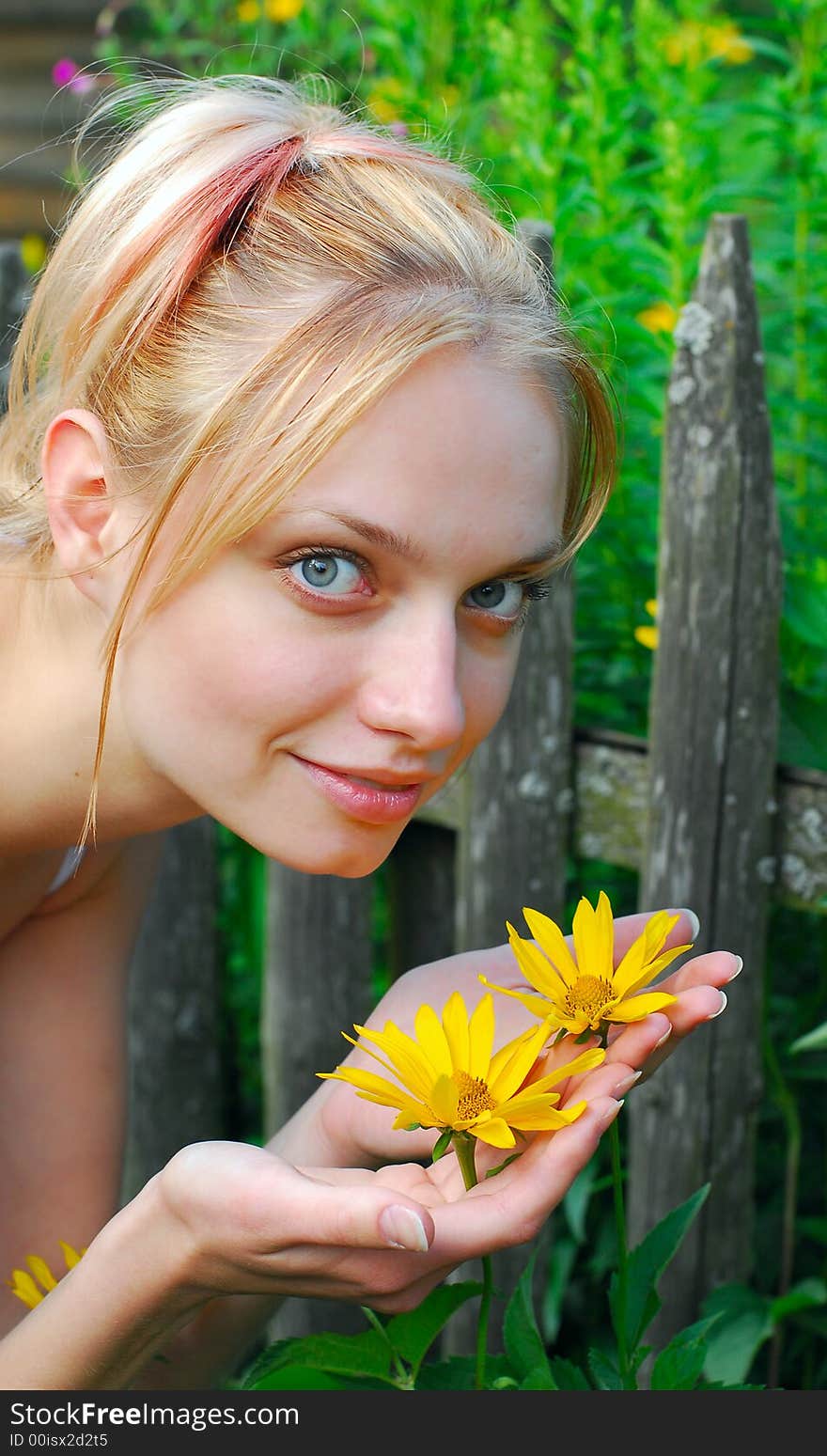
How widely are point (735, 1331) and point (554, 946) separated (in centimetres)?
98

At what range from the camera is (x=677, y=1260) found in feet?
6.07

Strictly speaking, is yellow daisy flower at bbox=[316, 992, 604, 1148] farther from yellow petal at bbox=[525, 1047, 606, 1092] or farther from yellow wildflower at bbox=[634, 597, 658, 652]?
yellow wildflower at bbox=[634, 597, 658, 652]

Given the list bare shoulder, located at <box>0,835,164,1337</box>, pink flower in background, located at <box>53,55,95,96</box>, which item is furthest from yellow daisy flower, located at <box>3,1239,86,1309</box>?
pink flower in background, located at <box>53,55,95,96</box>

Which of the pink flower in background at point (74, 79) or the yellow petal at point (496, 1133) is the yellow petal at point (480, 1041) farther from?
the pink flower in background at point (74, 79)

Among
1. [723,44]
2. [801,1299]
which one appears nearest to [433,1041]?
[801,1299]

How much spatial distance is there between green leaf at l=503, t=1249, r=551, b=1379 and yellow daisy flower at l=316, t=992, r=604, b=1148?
16 centimetres

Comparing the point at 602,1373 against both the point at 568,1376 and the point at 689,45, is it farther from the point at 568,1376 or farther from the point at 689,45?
the point at 689,45

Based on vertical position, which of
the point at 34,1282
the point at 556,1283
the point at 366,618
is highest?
the point at 366,618

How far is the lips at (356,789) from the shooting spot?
1.13 meters

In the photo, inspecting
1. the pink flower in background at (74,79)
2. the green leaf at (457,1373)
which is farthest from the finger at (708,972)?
the pink flower in background at (74,79)

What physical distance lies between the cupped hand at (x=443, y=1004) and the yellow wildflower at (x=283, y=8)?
203 centimetres

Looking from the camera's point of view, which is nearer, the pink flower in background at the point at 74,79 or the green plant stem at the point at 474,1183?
the green plant stem at the point at 474,1183

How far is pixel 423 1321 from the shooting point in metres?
0.99

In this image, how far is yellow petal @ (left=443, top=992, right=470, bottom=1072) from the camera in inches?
37.3
